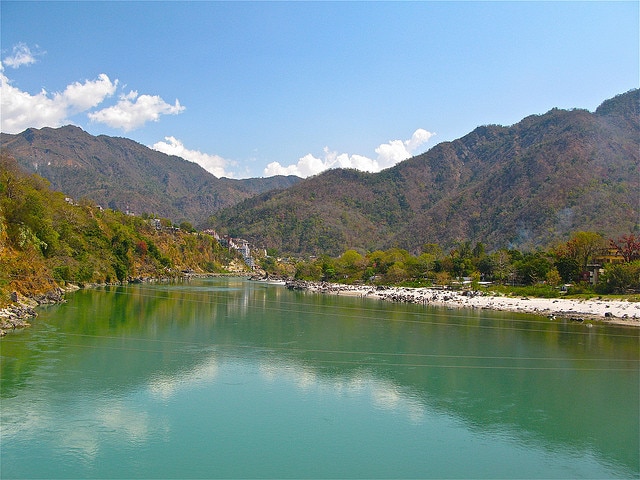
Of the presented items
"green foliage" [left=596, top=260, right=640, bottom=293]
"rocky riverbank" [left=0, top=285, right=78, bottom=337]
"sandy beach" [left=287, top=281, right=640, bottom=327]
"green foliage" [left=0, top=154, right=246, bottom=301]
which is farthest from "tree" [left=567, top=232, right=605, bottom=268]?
"green foliage" [left=0, top=154, right=246, bottom=301]

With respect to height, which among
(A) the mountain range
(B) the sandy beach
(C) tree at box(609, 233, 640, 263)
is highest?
(A) the mountain range

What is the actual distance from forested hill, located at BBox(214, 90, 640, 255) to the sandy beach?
3541 cm

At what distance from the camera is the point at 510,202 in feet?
374

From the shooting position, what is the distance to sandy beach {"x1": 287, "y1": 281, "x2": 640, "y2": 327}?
1329 inches

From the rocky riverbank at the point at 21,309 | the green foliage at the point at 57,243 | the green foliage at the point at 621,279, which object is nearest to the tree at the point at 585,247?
the green foliage at the point at 621,279

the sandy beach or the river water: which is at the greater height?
the sandy beach

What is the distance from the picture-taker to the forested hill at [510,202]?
287 ft

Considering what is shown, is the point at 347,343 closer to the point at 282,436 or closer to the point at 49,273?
the point at 282,436

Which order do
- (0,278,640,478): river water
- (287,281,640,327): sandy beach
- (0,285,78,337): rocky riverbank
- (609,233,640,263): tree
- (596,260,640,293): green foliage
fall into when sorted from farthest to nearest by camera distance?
(609,233,640,263): tree
(596,260,640,293): green foliage
(287,281,640,327): sandy beach
(0,285,78,337): rocky riverbank
(0,278,640,478): river water

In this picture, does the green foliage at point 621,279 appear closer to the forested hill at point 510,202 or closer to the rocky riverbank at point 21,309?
the forested hill at point 510,202

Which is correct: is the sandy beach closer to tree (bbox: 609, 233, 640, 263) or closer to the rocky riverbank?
Answer: tree (bbox: 609, 233, 640, 263)

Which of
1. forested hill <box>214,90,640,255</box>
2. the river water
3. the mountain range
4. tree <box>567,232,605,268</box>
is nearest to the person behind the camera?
the river water

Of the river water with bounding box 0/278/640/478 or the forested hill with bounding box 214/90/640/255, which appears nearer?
the river water with bounding box 0/278/640/478

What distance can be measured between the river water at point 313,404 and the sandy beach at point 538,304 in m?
6.66
